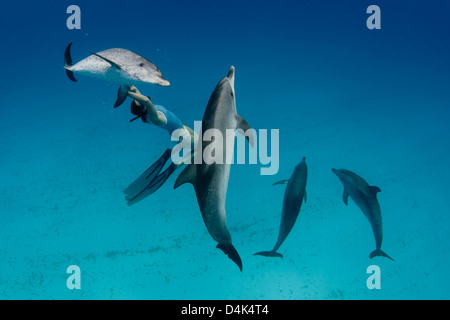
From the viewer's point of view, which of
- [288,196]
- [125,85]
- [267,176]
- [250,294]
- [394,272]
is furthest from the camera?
[267,176]

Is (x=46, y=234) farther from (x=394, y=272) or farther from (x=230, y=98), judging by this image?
(x=394, y=272)

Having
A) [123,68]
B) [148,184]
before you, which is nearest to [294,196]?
[148,184]

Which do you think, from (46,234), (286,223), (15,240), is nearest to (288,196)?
(286,223)

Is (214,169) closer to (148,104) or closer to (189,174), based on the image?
(189,174)

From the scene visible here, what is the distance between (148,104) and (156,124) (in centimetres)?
47

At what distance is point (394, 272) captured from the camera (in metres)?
6.27

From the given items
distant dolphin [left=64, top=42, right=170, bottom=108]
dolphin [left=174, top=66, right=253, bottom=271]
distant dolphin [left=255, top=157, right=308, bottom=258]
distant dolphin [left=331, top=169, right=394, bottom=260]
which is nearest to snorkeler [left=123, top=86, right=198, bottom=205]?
distant dolphin [left=64, top=42, right=170, bottom=108]

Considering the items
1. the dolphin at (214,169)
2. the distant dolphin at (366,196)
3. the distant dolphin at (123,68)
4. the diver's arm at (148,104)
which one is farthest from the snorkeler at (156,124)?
the distant dolphin at (366,196)

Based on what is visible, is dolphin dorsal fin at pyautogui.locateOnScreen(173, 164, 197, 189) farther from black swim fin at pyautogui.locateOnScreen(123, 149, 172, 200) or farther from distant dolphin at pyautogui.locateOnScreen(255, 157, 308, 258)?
black swim fin at pyautogui.locateOnScreen(123, 149, 172, 200)

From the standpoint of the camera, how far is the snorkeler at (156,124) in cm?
291

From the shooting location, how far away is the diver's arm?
2707 mm

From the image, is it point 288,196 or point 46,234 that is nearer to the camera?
point 288,196

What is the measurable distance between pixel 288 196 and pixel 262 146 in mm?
2976

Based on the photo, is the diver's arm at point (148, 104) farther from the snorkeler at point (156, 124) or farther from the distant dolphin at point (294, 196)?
the distant dolphin at point (294, 196)
